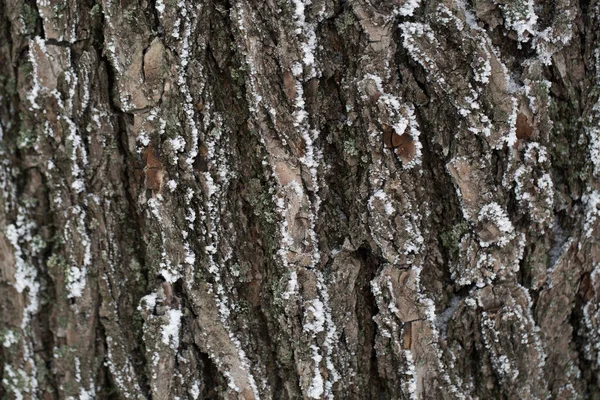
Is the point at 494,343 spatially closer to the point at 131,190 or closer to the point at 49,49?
the point at 131,190

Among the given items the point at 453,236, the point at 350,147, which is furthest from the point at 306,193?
the point at 453,236

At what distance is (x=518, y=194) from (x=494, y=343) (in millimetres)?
348

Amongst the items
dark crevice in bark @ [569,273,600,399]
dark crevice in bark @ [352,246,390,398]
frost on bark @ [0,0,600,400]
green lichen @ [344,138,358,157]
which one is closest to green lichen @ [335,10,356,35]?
frost on bark @ [0,0,600,400]

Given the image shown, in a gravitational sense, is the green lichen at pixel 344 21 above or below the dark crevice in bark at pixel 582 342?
above

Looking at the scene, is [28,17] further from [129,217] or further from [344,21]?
[344,21]

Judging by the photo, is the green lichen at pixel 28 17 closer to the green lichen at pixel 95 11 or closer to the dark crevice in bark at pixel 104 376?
the green lichen at pixel 95 11

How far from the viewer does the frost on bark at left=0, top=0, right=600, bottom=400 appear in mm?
1142

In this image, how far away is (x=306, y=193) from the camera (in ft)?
3.83

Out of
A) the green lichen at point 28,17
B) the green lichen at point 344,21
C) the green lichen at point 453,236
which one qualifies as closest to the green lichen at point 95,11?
the green lichen at point 28,17

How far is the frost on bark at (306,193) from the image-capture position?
3.75ft

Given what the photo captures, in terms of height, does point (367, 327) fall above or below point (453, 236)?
below

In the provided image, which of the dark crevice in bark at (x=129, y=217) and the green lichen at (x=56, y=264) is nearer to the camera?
the dark crevice in bark at (x=129, y=217)

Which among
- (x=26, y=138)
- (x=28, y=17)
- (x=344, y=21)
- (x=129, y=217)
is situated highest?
(x=28, y=17)

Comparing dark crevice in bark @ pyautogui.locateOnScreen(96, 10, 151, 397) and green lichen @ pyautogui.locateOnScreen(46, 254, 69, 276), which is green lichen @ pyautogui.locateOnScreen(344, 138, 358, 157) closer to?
dark crevice in bark @ pyautogui.locateOnScreen(96, 10, 151, 397)
